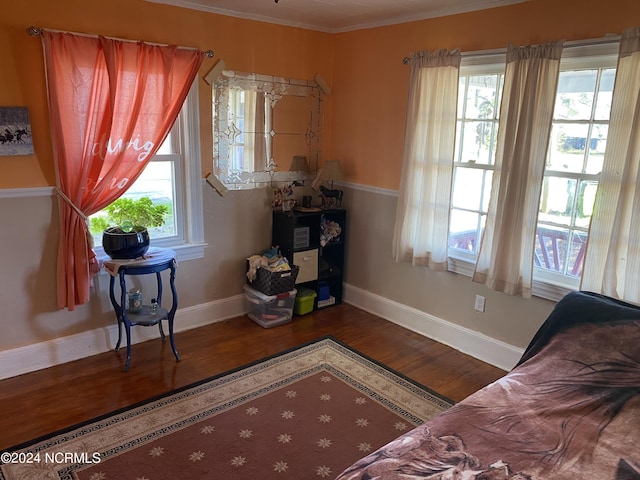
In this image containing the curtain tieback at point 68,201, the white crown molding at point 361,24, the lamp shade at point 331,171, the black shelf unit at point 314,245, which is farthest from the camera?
the lamp shade at point 331,171

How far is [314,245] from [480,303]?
144 centimetres

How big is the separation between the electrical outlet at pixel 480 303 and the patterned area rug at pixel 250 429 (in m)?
0.75

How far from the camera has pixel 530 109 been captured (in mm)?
2736

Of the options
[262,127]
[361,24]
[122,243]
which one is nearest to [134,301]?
[122,243]

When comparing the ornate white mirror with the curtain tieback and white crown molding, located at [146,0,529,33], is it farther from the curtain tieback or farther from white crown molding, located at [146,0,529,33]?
the curtain tieback

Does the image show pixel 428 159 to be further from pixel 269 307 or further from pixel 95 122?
pixel 95 122

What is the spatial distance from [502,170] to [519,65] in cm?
62

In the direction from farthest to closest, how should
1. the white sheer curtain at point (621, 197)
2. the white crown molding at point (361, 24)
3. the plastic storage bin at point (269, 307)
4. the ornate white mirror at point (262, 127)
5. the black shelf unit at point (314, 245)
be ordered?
the black shelf unit at point (314, 245), the plastic storage bin at point (269, 307), the ornate white mirror at point (262, 127), the white crown molding at point (361, 24), the white sheer curtain at point (621, 197)

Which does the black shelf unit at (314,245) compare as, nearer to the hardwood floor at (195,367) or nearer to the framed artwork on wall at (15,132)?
the hardwood floor at (195,367)

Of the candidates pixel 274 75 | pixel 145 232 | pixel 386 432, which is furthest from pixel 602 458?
pixel 274 75

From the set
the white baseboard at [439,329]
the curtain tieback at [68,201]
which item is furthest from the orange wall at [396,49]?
the curtain tieback at [68,201]

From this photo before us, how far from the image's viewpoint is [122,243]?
9.44 feet

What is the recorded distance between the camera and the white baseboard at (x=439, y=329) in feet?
10.3

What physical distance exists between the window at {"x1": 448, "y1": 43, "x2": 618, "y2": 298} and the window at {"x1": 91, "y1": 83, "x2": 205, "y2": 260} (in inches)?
74.2
